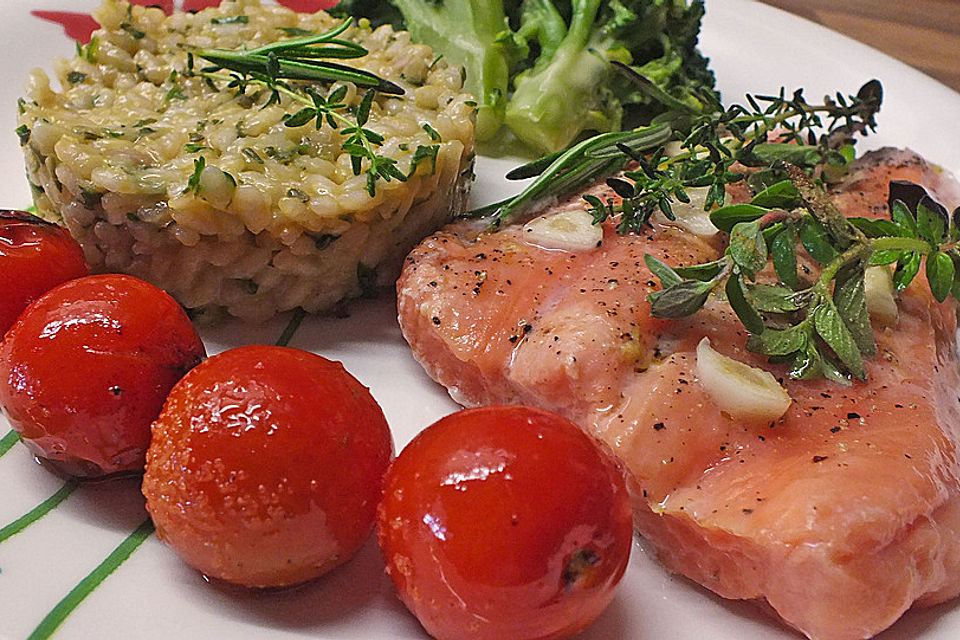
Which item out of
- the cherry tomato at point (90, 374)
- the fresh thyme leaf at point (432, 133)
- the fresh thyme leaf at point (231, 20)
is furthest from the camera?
A: the fresh thyme leaf at point (231, 20)

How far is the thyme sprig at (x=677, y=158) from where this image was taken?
2.75 meters

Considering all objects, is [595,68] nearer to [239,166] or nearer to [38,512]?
[239,166]

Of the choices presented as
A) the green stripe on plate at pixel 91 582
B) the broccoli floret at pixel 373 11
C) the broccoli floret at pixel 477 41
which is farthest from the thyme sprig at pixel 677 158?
the green stripe on plate at pixel 91 582

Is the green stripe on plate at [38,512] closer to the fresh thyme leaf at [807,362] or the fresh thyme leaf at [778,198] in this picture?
the fresh thyme leaf at [807,362]

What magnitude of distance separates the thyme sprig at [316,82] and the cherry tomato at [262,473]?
89 centimetres

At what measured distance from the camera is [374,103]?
313 cm

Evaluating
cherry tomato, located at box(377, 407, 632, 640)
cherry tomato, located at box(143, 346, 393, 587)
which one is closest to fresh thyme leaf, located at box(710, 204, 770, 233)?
cherry tomato, located at box(377, 407, 632, 640)

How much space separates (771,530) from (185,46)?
2540 mm

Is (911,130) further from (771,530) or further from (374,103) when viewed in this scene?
(771,530)

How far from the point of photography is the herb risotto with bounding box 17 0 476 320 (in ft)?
8.71

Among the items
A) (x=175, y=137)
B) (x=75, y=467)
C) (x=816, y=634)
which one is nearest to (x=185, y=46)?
(x=175, y=137)

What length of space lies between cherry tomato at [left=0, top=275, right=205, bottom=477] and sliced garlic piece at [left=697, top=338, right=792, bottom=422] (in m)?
1.27

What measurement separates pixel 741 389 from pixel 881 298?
675 millimetres

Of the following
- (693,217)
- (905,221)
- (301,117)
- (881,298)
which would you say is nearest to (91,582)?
(301,117)
